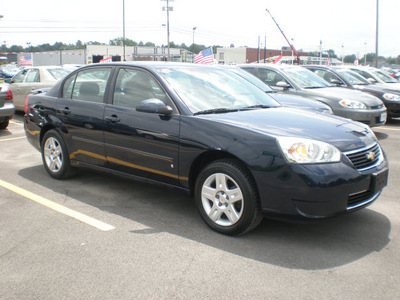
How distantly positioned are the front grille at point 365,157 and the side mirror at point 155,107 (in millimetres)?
1681

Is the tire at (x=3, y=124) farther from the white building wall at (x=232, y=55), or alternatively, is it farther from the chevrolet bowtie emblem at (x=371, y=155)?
the white building wall at (x=232, y=55)

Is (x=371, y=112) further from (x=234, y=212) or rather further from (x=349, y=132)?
(x=234, y=212)

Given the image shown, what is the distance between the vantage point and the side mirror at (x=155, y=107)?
4086mm

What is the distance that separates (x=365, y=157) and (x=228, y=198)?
1245mm

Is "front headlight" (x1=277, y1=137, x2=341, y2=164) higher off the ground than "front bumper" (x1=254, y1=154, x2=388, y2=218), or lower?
higher

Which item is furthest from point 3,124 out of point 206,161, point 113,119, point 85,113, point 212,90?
point 206,161

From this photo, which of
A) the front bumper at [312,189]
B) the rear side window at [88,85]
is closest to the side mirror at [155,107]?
the rear side window at [88,85]

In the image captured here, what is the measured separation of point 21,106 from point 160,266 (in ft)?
35.5

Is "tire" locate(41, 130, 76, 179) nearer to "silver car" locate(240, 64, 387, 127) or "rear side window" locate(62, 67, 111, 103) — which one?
"rear side window" locate(62, 67, 111, 103)

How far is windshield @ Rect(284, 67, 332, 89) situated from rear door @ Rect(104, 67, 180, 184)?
5877 millimetres

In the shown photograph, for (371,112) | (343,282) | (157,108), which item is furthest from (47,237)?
(371,112)

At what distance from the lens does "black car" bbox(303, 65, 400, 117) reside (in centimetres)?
1155

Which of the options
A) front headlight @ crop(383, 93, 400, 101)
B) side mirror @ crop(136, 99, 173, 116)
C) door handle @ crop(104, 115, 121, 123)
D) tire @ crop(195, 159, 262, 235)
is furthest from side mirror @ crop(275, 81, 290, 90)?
tire @ crop(195, 159, 262, 235)

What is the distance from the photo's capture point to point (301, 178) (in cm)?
334
